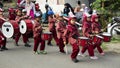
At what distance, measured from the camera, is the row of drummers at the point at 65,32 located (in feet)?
37.9

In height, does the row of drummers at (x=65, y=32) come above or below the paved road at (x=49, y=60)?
above

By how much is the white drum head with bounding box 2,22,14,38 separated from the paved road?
63cm

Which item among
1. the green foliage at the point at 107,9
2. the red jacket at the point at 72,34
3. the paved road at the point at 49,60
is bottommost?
the paved road at the point at 49,60

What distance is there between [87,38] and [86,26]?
0.79 metres

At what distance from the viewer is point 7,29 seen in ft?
43.9

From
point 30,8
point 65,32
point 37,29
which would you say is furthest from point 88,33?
point 30,8

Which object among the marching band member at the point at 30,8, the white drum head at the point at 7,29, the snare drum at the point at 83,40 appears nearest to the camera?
the snare drum at the point at 83,40

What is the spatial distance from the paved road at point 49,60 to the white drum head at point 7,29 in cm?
63

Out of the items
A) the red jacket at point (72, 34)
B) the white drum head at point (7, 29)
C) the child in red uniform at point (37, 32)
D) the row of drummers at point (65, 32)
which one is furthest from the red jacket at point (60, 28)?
the white drum head at point (7, 29)

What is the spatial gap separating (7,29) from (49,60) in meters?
2.43

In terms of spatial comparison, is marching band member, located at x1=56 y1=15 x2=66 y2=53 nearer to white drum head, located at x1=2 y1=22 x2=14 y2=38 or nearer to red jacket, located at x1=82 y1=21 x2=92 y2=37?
red jacket, located at x1=82 y1=21 x2=92 y2=37

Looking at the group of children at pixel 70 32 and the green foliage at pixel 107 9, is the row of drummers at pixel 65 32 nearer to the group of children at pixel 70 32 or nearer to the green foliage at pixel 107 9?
the group of children at pixel 70 32

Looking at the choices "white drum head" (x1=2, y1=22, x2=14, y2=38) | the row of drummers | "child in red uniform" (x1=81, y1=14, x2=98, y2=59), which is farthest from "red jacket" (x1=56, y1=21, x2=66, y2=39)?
"white drum head" (x1=2, y1=22, x2=14, y2=38)

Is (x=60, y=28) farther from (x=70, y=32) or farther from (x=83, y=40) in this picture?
(x=83, y=40)
